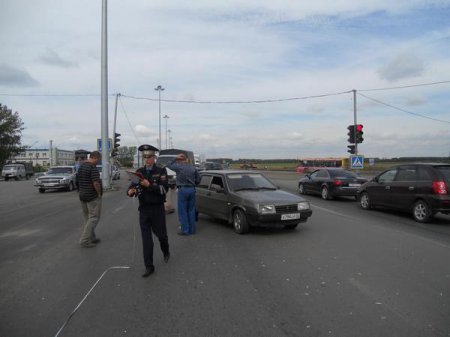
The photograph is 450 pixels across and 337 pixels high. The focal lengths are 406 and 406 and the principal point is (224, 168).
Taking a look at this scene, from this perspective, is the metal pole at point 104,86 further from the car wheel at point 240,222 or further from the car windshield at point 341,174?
the car wheel at point 240,222

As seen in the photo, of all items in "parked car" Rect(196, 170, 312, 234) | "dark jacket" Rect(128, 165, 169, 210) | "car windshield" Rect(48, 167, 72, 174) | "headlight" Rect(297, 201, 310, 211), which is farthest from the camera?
"car windshield" Rect(48, 167, 72, 174)

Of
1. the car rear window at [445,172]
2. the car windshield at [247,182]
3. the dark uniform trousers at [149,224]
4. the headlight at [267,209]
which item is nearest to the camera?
the dark uniform trousers at [149,224]

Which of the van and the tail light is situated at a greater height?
the tail light

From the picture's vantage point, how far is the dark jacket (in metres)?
5.90

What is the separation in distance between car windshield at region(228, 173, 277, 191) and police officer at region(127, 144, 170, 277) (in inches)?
148

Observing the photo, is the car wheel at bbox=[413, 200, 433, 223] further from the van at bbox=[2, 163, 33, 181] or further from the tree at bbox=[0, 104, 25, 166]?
the tree at bbox=[0, 104, 25, 166]

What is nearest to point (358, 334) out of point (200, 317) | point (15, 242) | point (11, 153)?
point (200, 317)

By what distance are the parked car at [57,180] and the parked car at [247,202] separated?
14944 mm

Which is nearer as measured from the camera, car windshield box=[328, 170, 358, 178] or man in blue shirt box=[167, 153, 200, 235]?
man in blue shirt box=[167, 153, 200, 235]

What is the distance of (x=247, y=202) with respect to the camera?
28.9 ft

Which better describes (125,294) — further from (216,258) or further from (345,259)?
(345,259)

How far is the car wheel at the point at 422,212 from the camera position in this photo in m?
10.7

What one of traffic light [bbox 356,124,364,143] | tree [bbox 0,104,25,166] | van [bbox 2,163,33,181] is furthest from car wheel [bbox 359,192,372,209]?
tree [bbox 0,104,25,166]

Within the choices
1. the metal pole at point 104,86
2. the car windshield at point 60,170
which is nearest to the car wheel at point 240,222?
the metal pole at point 104,86
